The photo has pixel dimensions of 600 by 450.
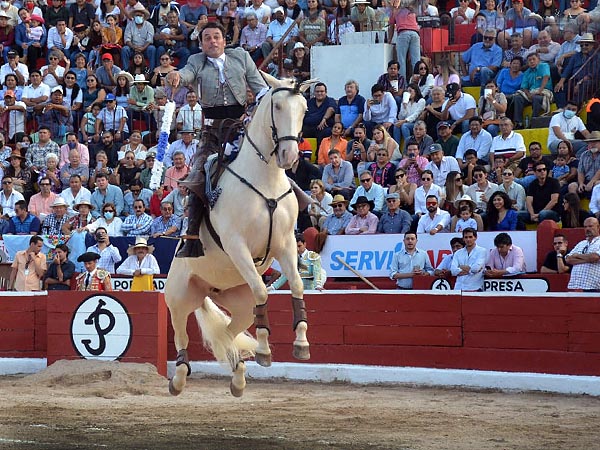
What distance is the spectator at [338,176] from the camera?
14.7m

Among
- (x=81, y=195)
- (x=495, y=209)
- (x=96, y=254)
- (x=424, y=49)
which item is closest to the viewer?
(x=495, y=209)

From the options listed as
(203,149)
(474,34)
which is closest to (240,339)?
(203,149)

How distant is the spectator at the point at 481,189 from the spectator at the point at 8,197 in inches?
259

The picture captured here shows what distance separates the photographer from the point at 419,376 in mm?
12289

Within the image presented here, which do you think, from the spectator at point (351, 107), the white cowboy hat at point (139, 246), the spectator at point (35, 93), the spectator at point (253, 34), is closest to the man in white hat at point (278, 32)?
the spectator at point (253, 34)

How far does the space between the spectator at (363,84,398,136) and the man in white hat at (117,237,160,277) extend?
→ 361 centimetres

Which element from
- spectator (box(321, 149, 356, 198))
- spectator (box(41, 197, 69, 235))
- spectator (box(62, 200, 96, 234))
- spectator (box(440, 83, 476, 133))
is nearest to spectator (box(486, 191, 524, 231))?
spectator (box(321, 149, 356, 198))

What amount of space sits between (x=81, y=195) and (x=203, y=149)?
7586mm

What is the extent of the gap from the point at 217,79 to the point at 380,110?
7.48m

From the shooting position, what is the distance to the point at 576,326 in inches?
449

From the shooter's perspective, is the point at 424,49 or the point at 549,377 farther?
the point at 424,49

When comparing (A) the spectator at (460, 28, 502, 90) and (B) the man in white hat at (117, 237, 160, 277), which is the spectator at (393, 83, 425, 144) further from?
(B) the man in white hat at (117, 237, 160, 277)

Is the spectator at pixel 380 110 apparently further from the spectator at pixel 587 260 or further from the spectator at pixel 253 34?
the spectator at pixel 587 260

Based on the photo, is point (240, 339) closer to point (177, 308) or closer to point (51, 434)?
point (177, 308)
